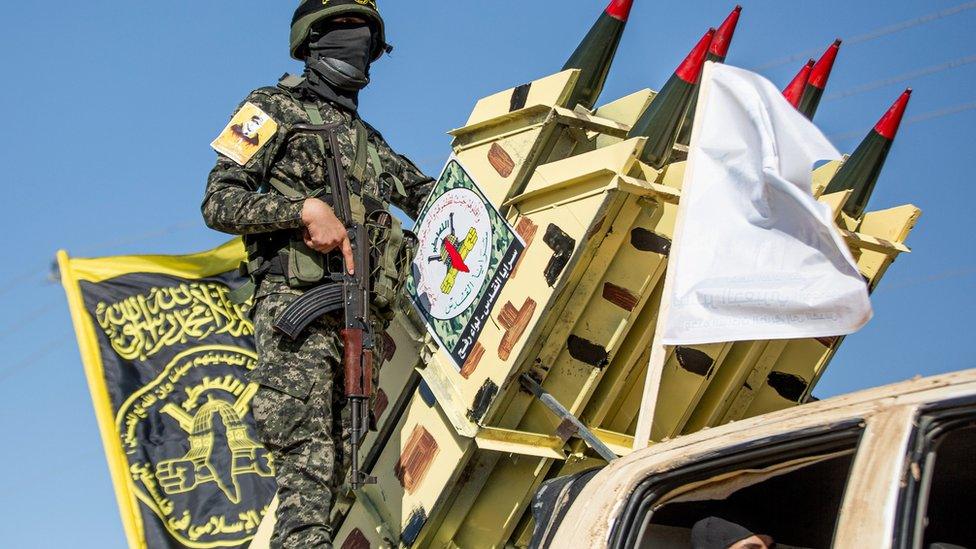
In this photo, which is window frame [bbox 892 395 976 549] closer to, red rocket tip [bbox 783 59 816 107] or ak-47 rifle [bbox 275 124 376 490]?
ak-47 rifle [bbox 275 124 376 490]

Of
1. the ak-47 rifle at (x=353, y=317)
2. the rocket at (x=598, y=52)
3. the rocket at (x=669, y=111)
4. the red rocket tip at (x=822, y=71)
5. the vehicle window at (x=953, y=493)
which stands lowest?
the vehicle window at (x=953, y=493)

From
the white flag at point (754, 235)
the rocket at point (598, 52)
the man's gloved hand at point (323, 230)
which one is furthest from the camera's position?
the rocket at point (598, 52)

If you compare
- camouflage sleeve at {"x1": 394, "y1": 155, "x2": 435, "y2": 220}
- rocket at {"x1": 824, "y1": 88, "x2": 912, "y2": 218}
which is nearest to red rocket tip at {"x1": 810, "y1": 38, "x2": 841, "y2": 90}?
rocket at {"x1": 824, "y1": 88, "x2": 912, "y2": 218}

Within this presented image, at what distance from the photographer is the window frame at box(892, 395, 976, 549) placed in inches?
98.6

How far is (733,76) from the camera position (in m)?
4.46

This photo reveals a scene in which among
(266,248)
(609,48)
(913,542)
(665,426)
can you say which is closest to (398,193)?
(266,248)

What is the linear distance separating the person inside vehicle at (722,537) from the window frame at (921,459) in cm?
75

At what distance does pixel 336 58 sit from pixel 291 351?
135 cm

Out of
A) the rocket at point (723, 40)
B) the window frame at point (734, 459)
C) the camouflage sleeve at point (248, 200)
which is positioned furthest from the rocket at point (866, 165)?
the window frame at point (734, 459)

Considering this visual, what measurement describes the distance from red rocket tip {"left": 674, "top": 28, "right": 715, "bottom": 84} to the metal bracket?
1.47m

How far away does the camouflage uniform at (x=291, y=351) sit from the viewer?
479cm

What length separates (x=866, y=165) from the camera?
550cm

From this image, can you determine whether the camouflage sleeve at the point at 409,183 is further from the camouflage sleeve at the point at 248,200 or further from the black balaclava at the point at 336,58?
the camouflage sleeve at the point at 248,200

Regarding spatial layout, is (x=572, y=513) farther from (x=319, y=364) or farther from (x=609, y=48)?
(x=609, y=48)
